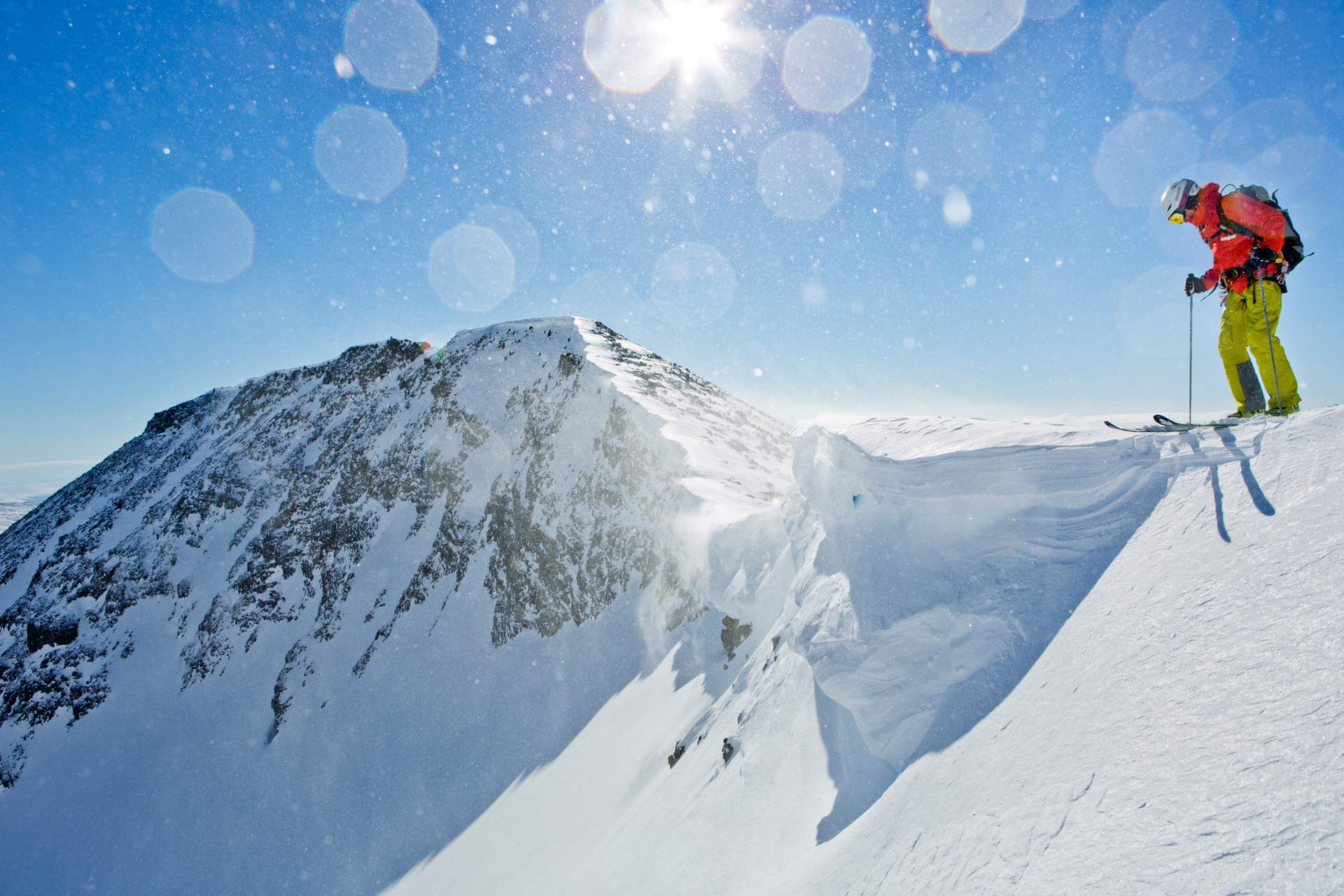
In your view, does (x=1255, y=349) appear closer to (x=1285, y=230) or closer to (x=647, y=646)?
(x=1285, y=230)

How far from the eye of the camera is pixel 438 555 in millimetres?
33156

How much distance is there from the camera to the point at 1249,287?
21.0ft

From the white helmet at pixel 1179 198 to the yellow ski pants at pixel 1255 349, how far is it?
4.13 ft

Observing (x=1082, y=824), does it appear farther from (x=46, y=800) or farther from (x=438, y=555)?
(x=46, y=800)

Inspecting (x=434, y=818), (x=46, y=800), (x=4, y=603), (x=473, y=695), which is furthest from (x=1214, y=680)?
A: (x=4, y=603)

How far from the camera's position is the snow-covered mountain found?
8.54 ft

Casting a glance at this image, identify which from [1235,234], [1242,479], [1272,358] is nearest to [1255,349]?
[1272,358]

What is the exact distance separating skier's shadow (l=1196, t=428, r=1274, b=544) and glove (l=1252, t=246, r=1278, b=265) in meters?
3.82

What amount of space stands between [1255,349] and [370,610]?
37793 millimetres

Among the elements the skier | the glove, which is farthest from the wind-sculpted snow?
the glove

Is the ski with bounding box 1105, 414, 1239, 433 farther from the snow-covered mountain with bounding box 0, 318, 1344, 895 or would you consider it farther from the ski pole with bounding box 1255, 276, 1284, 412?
the ski pole with bounding box 1255, 276, 1284, 412

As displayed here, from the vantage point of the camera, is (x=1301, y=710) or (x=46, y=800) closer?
(x=1301, y=710)

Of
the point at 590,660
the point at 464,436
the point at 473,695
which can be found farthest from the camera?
the point at 464,436

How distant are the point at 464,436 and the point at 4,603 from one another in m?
42.8
